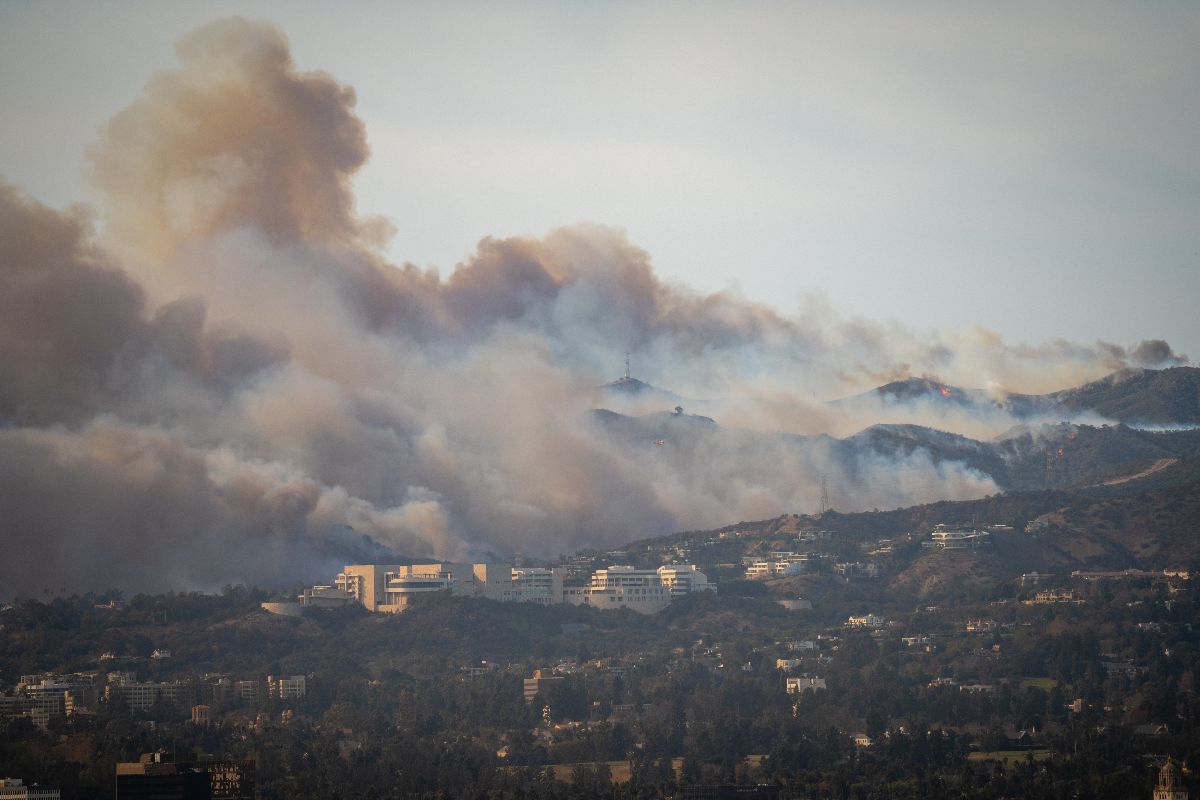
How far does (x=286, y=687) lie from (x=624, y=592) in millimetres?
33833

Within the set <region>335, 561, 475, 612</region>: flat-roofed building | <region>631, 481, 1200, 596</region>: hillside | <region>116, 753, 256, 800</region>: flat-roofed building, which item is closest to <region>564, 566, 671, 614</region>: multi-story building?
<region>631, 481, 1200, 596</region>: hillside

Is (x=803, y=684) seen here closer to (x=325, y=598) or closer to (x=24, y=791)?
(x=325, y=598)

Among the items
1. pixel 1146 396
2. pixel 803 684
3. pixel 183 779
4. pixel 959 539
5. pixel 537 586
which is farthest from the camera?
pixel 1146 396

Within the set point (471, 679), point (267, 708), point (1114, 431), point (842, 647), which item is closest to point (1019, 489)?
point (1114, 431)

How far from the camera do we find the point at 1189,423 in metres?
160

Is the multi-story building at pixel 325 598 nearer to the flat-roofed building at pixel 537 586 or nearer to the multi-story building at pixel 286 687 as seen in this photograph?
the flat-roofed building at pixel 537 586

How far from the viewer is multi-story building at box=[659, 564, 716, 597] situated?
11900cm

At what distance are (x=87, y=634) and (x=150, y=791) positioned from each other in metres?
41.6

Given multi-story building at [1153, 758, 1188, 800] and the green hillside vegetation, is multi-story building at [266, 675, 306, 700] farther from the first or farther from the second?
the green hillside vegetation

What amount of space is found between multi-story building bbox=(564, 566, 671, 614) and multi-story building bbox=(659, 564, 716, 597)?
77cm

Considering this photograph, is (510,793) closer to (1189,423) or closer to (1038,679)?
(1038,679)

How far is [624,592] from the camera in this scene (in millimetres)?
116562

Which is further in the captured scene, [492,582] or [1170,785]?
[492,582]

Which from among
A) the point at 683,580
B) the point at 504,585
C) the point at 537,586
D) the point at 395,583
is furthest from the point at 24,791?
the point at 683,580
